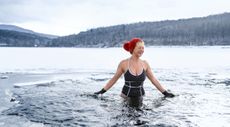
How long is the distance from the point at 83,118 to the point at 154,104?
1898mm

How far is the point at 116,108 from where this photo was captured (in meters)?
6.86

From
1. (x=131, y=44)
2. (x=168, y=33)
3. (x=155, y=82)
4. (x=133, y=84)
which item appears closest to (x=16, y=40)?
(x=168, y=33)

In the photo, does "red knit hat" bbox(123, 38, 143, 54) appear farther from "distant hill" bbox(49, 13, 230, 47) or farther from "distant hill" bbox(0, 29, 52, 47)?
"distant hill" bbox(0, 29, 52, 47)

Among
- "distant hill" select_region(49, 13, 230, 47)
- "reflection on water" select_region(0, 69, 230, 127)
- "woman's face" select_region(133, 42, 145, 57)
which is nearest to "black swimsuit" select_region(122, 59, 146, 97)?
"reflection on water" select_region(0, 69, 230, 127)

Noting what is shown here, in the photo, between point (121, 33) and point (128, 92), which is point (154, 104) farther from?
point (121, 33)

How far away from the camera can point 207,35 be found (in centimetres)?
9962

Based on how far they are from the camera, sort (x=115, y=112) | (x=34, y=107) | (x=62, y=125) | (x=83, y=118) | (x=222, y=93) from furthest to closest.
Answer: (x=222, y=93), (x=34, y=107), (x=115, y=112), (x=83, y=118), (x=62, y=125)

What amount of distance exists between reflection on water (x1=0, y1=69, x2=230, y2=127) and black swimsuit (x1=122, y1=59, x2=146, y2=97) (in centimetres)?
27

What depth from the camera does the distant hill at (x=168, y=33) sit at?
319 ft

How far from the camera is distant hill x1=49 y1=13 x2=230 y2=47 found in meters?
97.2

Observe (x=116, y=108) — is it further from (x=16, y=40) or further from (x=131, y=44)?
(x=16, y=40)

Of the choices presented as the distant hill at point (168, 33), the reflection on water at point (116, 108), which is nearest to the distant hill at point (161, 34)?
the distant hill at point (168, 33)

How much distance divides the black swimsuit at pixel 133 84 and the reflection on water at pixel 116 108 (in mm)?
267

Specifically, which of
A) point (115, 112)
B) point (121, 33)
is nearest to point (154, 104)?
point (115, 112)
